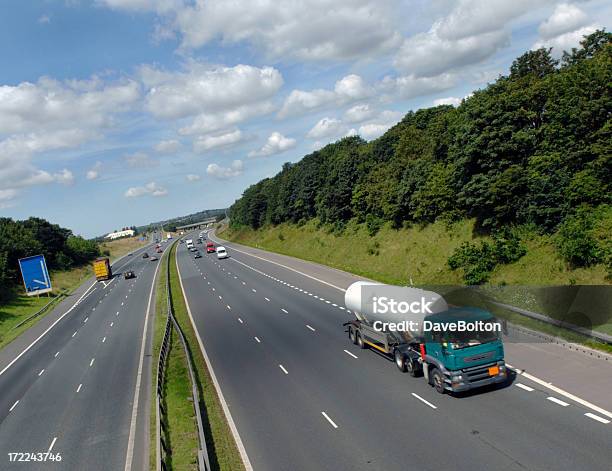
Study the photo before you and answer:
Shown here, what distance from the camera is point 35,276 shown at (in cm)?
6056

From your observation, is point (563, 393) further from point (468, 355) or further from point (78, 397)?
point (78, 397)

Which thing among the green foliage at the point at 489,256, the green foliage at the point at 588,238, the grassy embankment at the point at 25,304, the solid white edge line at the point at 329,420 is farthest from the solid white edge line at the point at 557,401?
the grassy embankment at the point at 25,304

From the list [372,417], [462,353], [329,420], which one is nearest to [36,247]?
[329,420]

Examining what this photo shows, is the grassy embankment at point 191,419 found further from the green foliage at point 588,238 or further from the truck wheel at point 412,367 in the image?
the green foliage at point 588,238

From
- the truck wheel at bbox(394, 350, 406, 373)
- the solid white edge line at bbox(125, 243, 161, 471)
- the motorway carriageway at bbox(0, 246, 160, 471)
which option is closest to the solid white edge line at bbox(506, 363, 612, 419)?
the truck wheel at bbox(394, 350, 406, 373)

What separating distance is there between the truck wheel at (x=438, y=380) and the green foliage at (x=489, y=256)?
2091cm

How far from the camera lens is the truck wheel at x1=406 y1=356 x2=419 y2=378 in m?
21.2

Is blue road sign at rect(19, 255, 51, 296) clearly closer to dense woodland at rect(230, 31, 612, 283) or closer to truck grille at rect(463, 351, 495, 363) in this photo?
dense woodland at rect(230, 31, 612, 283)

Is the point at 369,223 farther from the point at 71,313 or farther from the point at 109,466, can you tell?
the point at 109,466

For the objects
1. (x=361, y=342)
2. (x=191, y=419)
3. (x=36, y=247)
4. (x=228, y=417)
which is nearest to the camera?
(x=228, y=417)

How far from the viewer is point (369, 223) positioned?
72500 millimetres

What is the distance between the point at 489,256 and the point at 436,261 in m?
10.2

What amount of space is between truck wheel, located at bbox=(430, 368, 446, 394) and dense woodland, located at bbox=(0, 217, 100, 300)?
68.0 m

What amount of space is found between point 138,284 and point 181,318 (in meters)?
35.4
